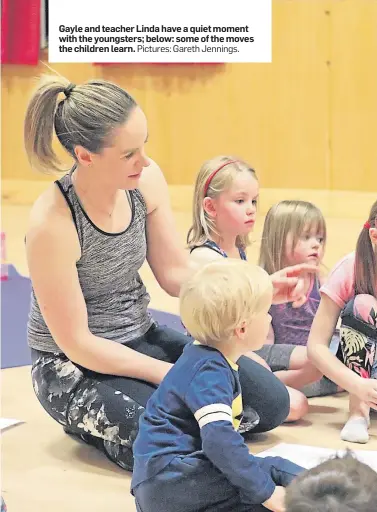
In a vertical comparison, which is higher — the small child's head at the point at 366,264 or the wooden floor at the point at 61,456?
the small child's head at the point at 366,264

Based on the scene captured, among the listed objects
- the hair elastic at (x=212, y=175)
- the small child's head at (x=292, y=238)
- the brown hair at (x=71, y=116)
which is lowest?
the small child's head at (x=292, y=238)

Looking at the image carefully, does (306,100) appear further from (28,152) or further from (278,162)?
(28,152)

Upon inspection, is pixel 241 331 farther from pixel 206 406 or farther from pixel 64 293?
pixel 64 293

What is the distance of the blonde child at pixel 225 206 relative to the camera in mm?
2059

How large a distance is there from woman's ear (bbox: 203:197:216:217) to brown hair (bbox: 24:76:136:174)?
502mm

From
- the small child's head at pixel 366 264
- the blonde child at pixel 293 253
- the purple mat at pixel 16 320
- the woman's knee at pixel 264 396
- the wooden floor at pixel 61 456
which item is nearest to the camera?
the wooden floor at pixel 61 456

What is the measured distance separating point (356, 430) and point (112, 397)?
1.59ft

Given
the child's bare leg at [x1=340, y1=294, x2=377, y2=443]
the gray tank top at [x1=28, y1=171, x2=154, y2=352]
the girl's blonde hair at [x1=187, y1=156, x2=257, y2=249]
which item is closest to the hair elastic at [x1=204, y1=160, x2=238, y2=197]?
the girl's blonde hair at [x1=187, y1=156, x2=257, y2=249]

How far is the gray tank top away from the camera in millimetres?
1703

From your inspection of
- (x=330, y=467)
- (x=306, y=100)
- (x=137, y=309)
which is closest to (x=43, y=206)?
(x=137, y=309)

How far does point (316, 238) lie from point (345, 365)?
0.43m

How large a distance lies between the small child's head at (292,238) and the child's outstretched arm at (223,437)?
0.92 meters

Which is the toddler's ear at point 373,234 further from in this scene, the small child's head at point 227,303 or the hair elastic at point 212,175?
the small child's head at point 227,303

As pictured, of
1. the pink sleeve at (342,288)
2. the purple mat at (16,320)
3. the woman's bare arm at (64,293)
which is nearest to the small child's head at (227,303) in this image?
the woman's bare arm at (64,293)
